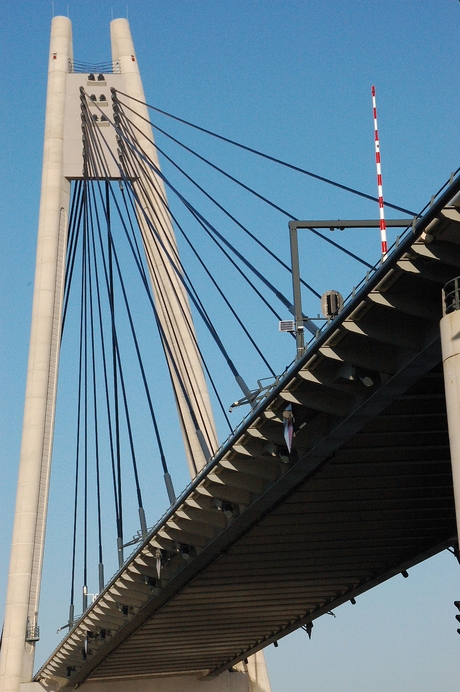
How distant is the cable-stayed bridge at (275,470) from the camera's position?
1852cm

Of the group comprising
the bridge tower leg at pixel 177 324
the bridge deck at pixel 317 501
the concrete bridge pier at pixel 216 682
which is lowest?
the bridge deck at pixel 317 501

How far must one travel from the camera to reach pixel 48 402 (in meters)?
43.8

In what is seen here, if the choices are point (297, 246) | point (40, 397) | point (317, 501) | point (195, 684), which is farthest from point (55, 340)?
point (297, 246)

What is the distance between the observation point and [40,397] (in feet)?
142

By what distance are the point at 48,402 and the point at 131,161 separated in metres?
9.39

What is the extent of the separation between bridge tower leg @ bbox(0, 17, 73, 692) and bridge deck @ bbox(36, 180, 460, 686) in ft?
5.68

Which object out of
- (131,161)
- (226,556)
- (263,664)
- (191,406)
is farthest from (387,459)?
(263,664)

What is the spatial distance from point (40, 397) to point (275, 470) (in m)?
20.1

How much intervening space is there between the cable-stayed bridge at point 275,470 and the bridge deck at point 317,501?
1.7 inches

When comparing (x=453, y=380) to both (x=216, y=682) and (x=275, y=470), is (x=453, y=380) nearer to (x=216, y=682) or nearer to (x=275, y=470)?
(x=275, y=470)

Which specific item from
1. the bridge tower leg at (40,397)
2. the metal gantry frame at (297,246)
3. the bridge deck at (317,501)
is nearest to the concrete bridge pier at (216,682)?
the bridge deck at (317,501)

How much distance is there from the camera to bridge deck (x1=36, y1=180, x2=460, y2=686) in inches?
723

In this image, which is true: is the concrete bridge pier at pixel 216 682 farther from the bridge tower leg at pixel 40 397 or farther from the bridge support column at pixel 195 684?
the bridge tower leg at pixel 40 397

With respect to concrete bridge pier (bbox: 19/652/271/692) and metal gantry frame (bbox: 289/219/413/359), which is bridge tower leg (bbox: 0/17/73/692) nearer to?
concrete bridge pier (bbox: 19/652/271/692)
